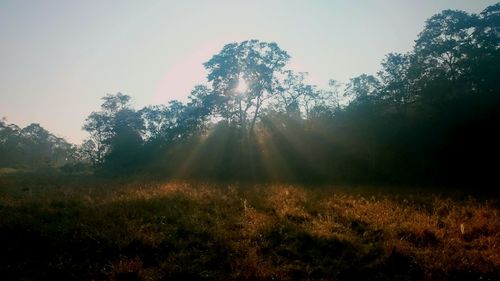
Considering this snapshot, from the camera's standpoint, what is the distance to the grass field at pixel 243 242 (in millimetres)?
7504

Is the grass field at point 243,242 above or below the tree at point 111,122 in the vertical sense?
below

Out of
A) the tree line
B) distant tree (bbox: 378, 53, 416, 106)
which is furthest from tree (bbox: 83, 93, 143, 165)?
distant tree (bbox: 378, 53, 416, 106)

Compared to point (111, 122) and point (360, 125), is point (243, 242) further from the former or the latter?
point (111, 122)

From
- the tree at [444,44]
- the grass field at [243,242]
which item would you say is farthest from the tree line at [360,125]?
the grass field at [243,242]

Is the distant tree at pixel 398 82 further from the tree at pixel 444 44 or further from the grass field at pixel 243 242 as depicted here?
the grass field at pixel 243 242

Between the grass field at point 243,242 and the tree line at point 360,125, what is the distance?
49.3ft

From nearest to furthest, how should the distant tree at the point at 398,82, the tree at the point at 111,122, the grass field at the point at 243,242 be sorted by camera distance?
the grass field at the point at 243,242 < the distant tree at the point at 398,82 < the tree at the point at 111,122

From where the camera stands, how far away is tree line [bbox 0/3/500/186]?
27.1 meters

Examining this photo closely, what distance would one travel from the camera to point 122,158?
53688 mm

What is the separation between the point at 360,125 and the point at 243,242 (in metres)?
25.9

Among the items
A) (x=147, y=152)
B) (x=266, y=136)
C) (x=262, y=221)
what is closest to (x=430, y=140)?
(x=266, y=136)

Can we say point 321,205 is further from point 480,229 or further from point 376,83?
point 376,83

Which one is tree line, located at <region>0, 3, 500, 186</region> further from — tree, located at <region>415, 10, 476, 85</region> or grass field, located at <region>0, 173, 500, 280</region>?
grass field, located at <region>0, 173, 500, 280</region>

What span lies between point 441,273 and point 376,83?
42906 millimetres
